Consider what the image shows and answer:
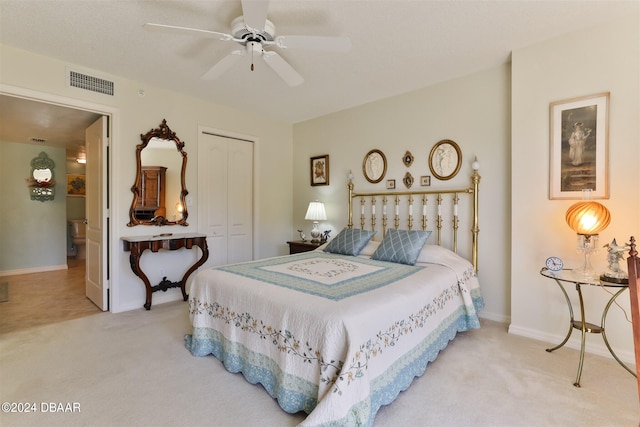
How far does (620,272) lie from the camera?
82.1 inches

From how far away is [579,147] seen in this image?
252cm

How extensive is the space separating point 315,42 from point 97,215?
3.27m

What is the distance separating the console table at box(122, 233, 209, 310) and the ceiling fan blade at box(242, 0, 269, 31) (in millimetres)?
2511

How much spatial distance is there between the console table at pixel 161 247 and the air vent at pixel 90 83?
1.63 metres

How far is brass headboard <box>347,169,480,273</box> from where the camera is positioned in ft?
10.7

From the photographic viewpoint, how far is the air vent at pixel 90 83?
3135 mm

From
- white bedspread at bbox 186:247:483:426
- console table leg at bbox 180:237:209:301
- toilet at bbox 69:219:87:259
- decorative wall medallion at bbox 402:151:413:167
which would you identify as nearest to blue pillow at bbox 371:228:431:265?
white bedspread at bbox 186:247:483:426

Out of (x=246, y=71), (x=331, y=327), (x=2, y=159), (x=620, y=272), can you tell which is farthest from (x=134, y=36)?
(x=2, y=159)

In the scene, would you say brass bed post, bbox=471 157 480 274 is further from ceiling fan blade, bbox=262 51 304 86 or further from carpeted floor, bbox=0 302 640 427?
ceiling fan blade, bbox=262 51 304 86

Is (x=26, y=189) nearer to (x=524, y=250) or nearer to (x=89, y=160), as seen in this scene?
(x=89, y=160)

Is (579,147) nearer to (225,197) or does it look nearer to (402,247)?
(402,247)

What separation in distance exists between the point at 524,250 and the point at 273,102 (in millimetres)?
3440

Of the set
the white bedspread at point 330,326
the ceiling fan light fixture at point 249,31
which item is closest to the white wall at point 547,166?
the white bedspread at point 330,326

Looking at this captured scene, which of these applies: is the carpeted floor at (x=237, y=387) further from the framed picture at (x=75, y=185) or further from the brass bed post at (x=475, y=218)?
the framed picture at (x=75, y=185)
